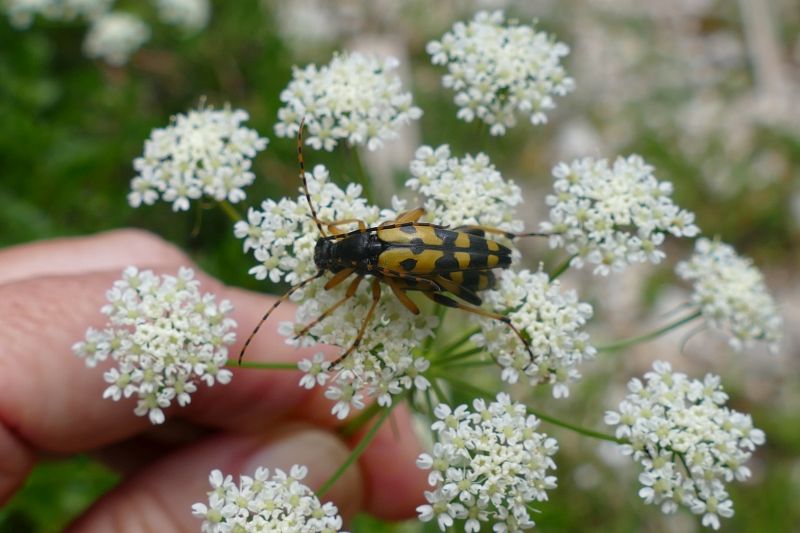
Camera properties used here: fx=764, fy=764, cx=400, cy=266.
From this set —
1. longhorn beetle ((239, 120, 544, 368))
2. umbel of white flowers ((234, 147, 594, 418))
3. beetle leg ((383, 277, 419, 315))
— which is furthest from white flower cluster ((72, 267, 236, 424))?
beetle leg ((383, 277, 419, 315))

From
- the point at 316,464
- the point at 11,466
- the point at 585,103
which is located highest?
the point at 585,103

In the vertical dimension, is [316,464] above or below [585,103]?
below

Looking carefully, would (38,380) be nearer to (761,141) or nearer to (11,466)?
(11,466)

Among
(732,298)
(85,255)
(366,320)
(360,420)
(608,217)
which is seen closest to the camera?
(366,320)

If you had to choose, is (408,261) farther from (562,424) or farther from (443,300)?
(562,424)

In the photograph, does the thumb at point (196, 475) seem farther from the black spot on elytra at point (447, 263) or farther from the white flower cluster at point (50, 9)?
the white flower cluster at point (50, 9)

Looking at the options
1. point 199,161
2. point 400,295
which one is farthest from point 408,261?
point 199,161

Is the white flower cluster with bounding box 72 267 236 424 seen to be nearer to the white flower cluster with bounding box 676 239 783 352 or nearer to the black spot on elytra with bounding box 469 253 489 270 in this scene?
the black spot on elytra with bounding box 469 253 489 270

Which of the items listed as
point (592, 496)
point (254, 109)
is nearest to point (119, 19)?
point (254, 109)
